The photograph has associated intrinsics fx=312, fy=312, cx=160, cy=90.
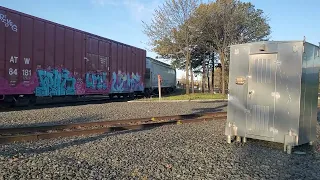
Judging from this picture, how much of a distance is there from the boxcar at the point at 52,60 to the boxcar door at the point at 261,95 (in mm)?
10302

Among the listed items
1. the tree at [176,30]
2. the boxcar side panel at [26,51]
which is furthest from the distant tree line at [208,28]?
the boxcar side panel at [26,51]

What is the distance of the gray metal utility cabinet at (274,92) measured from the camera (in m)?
6.09

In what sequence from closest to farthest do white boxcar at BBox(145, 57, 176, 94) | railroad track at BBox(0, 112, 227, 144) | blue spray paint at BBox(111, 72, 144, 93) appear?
1. railroad track at BBox(0, 112, 227, 144)
2. blue spray paint at BBox(111, 72, 144, 93)
3. white boxcar at BBox(145, 57, 176, 94)

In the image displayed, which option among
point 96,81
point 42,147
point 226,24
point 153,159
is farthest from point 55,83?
point 226,24

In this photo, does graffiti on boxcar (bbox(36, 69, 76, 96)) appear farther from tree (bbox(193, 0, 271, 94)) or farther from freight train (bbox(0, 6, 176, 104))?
tree (bbox(193, 0, 271, 94))

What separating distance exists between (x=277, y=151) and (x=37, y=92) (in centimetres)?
1167

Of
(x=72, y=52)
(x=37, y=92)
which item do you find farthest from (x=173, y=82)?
(x=37, y=92)

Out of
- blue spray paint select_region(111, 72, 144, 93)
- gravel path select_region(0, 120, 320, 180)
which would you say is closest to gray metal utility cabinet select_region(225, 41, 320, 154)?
gravel path select_region(0, 120, 320, 180)

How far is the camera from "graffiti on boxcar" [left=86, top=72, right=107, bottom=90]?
18562mm

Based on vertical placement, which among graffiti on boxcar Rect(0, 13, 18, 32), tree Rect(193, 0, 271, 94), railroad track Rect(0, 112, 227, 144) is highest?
tree Rect(193, 0, 271, 94)

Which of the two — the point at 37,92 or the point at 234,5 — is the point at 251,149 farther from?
the point at 234,5

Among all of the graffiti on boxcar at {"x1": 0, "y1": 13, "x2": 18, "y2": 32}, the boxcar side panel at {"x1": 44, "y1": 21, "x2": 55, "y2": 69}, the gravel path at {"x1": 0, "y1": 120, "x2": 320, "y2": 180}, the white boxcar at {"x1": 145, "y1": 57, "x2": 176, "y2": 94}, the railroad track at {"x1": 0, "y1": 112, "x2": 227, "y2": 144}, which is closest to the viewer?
the gravel path at {"x1": 0, "y1": 120, "x2": 320, "y2": 180}

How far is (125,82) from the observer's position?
2306 centimetres

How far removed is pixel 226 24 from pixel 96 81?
17.1 meters
